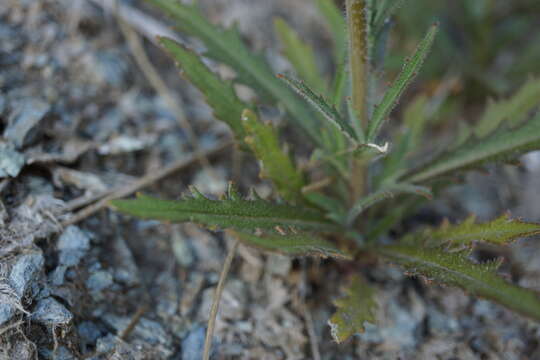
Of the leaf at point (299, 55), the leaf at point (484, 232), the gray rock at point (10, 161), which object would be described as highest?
the leaf at point (299, 55)

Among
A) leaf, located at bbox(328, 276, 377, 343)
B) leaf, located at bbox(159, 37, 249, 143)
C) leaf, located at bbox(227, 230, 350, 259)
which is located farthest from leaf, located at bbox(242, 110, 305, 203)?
leaf, located at bbox(328, 276, 377, 343)

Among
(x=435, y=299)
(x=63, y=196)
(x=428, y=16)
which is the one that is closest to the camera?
(x=63, y=196)

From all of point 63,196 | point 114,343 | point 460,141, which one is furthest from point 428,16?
point 114,343

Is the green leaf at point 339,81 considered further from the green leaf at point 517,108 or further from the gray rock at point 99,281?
the gray rock at point 99,281

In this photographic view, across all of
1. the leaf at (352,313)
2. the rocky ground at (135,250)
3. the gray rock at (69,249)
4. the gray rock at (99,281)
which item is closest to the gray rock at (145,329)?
the rocky ground at (135,250)

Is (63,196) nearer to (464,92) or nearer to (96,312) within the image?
(96,312)
